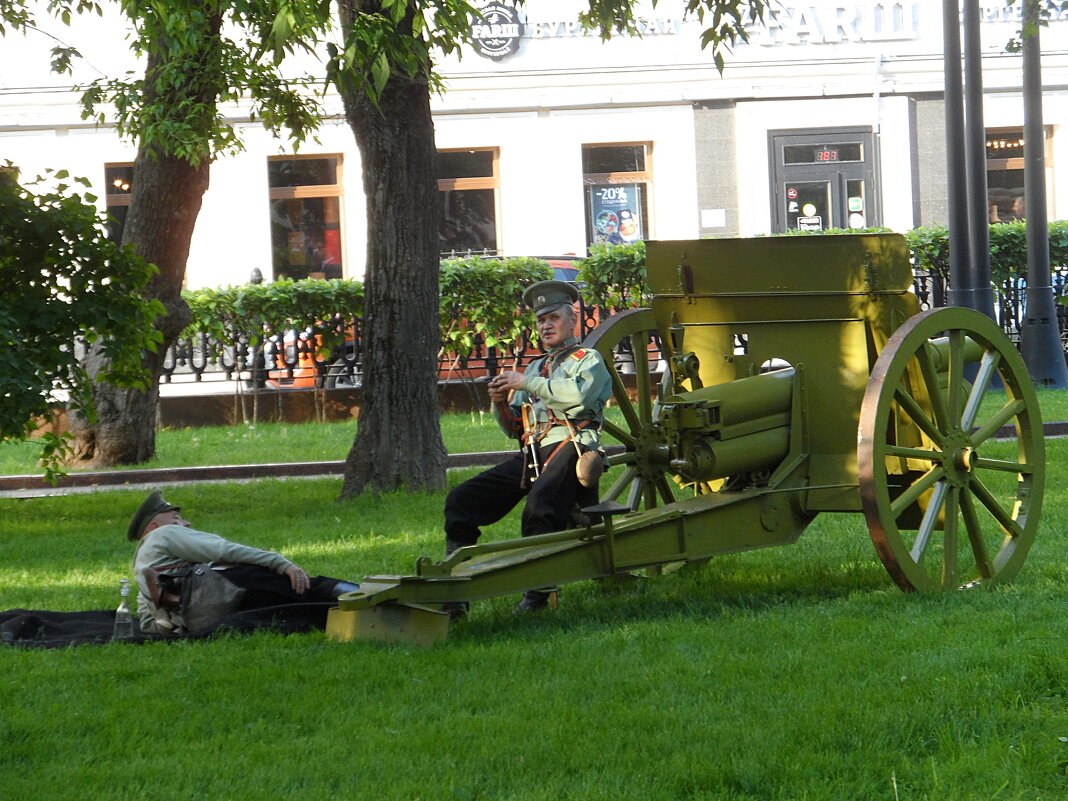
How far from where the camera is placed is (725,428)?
20.9 feet

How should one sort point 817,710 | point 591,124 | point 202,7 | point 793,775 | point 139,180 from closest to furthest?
1. point 793,775
2. point 817,710
3. point 202,7
4. point 139,180
5. point 591,124

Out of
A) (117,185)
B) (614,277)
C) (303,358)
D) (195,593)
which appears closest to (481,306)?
(614,277)

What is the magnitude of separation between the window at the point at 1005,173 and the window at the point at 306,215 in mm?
11803

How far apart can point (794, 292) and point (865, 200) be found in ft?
68.3

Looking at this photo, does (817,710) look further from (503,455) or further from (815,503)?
(503,455)

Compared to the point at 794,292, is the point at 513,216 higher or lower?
higher

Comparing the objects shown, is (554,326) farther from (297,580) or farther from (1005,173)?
(1005,173)

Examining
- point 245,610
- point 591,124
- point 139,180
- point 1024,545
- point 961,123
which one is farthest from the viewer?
point 591,124

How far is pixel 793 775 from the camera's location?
161 inches

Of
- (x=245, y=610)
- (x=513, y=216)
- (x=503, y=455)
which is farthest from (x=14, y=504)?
(x=513, y=216)

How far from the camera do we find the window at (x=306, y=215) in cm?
2606

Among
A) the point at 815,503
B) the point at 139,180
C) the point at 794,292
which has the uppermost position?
the point at 139,180

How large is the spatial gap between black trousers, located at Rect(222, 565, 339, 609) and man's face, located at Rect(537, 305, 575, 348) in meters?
1.43

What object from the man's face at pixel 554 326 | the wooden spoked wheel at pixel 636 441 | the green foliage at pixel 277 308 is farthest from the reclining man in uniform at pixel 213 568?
the green foliage at pixel 277 308
